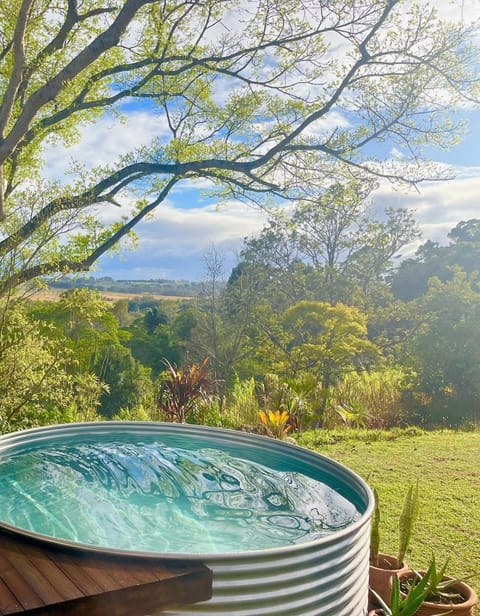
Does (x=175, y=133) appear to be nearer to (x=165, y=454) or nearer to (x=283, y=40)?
(x=283, y=40)

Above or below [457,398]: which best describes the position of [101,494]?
above

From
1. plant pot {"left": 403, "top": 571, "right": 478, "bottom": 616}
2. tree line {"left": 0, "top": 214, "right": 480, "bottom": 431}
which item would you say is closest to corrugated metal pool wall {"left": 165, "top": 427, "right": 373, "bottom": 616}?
plant pot {"left": 403, "top": 571, "right": 478, "bottom": 616}

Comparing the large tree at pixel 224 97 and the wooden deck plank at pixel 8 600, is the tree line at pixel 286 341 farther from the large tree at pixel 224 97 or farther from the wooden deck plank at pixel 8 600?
the wooden deck plank at pixel 8 600

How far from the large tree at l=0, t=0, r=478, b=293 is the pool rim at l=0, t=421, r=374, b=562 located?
3.48m

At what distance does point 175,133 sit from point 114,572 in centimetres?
908

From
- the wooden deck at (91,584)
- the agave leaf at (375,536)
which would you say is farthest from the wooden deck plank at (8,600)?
the agave leaf at (375,536)

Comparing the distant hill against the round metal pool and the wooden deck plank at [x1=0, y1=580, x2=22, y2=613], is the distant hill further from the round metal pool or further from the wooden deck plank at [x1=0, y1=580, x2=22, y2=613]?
the wooden deck plank at [x1=0, y1=580, x2=22, y2=613]

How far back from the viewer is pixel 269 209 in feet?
33.3

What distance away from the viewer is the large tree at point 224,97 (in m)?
8.17

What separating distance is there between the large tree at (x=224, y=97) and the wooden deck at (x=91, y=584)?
5.88 m

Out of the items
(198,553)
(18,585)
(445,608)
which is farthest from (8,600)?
(445,608)

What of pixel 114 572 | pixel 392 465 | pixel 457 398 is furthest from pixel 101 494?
pixel 457 398

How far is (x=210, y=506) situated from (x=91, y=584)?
164 centimetres

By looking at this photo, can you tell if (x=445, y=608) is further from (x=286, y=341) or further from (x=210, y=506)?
(x=286, y=341)
